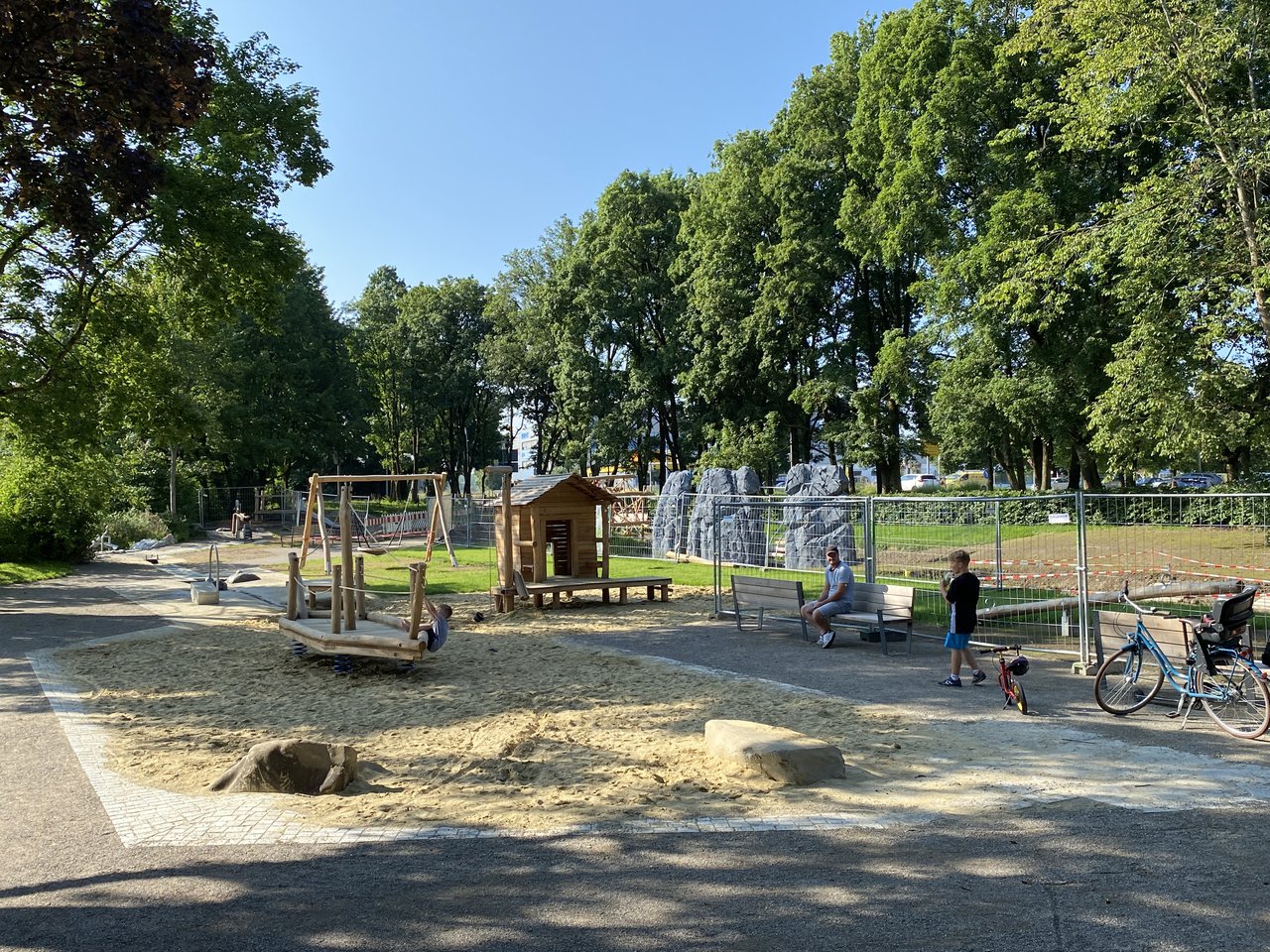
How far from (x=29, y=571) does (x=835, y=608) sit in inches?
800

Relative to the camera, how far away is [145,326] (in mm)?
16797

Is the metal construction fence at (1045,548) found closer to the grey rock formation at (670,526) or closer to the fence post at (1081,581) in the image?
the fence post at (1081,581)

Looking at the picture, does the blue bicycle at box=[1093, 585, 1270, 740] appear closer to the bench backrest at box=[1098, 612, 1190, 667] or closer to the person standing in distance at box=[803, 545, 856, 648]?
the bench backrest at box=[1098, 612, 1190, 667]

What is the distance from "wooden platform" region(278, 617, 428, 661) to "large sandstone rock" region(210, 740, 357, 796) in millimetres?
3572

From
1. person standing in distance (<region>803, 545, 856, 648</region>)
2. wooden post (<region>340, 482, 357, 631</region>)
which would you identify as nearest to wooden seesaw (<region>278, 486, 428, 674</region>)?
wooden post (<region>340, 482, 357, 631</region>)

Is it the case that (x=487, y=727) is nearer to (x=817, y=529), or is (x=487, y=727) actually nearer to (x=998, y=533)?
(x=998, y=533)

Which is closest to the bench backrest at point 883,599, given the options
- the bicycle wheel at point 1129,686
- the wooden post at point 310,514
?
the bicycle wheel at point 1129,686

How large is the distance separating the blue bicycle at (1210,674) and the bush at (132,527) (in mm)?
33087

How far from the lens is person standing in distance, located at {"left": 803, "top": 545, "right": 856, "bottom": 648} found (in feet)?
39.2

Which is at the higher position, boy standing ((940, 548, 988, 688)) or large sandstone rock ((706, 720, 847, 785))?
boy standing ((940, 548, 988, 688))

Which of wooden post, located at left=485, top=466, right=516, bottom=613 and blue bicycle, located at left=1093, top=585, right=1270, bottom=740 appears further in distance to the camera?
wooden post, located at left=485, top=466, right=516, bottom=613

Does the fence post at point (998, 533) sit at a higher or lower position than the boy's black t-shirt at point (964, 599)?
higher

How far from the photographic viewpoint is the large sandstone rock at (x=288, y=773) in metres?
6.12

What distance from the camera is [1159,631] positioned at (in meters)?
8.09
